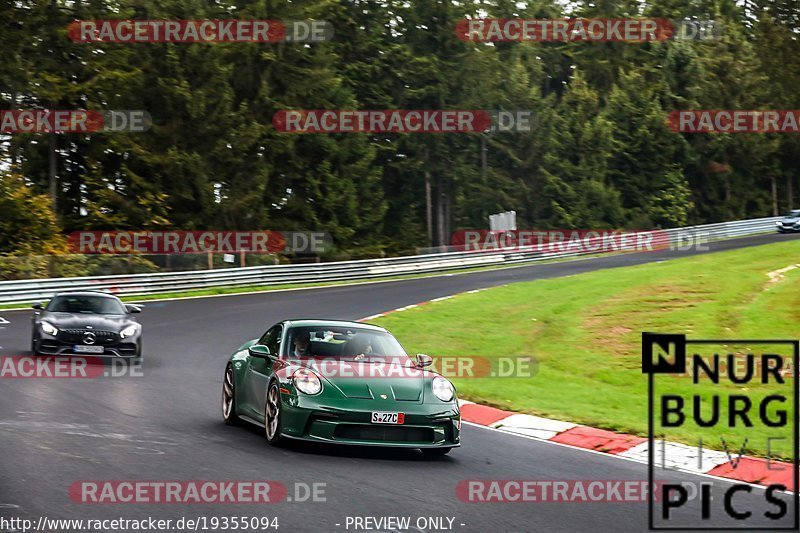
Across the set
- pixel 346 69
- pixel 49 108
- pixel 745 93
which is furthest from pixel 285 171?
pixel 745 93

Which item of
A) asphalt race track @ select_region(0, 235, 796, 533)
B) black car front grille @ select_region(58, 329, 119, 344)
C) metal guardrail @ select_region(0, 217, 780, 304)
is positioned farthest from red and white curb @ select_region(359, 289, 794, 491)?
metal guardrail @ select_region(0, 217, 780, 304)

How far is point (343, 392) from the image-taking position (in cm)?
1045

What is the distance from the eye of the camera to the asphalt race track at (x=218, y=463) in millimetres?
7844

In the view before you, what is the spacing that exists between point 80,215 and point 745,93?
44195 millimetres

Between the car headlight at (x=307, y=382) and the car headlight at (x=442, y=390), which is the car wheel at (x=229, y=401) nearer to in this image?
the car headlight at (x=307, y=382)

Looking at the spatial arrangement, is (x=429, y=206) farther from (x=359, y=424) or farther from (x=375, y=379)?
(x=359, y=424)

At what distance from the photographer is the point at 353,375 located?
→ 10812 mm

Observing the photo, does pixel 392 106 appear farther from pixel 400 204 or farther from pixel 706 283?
pixel 706 283

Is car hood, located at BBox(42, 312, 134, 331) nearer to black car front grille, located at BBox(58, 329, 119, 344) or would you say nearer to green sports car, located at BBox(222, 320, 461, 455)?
black car front grille, located at BBox(58, 329, 119, 344)

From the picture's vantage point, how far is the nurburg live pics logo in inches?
322

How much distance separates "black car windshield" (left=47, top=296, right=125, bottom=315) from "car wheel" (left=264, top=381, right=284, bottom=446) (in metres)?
9.36

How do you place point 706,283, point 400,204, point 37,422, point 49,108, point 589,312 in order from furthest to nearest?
point 400,204 < point 49,108 < point 706,283 < point 589,312 < point 37,422
